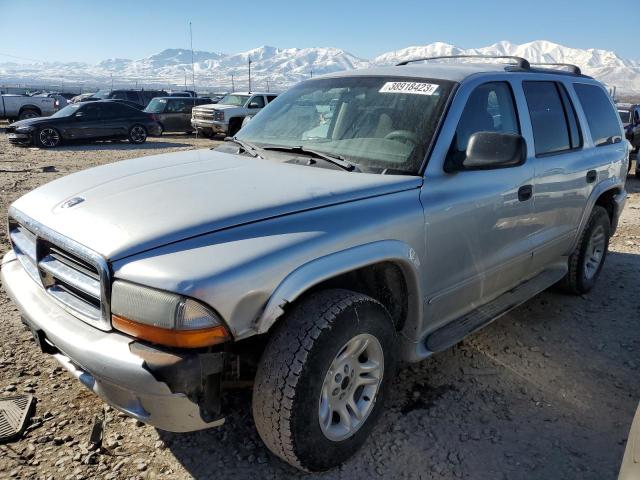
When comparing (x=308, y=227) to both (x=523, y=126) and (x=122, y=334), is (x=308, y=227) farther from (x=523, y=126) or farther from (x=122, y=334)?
(x=523, y=126)

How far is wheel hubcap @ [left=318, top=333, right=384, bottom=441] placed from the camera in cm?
237

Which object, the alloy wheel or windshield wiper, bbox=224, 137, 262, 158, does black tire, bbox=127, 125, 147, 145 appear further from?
windshield wiper, bbox=224, 137, 262, 158

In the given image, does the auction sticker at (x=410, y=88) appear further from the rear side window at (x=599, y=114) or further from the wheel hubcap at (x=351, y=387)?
the rear side window at (x=599, y=114)

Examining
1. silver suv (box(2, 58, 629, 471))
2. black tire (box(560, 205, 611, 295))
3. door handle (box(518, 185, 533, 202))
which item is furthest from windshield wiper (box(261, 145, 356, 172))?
black tire (box(560, 205, 611, 295))

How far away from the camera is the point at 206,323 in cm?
191

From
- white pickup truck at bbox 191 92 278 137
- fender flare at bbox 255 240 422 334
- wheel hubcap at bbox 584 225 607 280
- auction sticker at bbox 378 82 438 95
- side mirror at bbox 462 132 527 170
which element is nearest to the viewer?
fender flare at bbox 255 240 422 334

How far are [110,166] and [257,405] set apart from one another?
185 cm

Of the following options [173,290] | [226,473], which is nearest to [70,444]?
[226,473]

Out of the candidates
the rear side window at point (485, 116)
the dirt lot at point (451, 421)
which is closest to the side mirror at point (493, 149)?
the rear side window at point (485, 116)

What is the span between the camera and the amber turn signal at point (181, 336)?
1.91 m

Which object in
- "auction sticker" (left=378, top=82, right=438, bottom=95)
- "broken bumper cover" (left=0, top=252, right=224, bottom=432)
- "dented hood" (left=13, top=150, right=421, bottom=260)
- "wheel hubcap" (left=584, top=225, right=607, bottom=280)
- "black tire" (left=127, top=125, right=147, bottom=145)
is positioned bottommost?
"black tire" (left=127, top=125, right=147, bottom=145)

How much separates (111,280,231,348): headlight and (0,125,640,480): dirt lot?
893 millimetres

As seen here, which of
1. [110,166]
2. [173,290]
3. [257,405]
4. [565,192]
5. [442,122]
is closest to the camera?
[173,290]

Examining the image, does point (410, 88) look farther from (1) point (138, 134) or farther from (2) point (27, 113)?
(2) point (27, 113)
